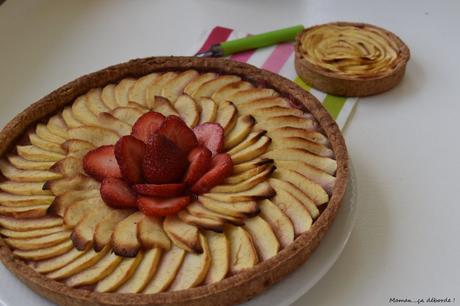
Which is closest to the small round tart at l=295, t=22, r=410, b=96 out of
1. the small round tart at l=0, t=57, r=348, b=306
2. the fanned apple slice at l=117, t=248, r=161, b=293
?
the small round tart at l=0, t=57, r=348, b=306

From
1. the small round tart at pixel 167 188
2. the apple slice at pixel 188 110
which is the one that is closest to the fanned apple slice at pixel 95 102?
the small round tart at pixel 167 188

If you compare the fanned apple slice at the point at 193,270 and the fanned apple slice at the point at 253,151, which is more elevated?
the fanned apple slice at the point at 253,151

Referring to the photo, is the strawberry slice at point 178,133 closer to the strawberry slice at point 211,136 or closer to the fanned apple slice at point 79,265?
the strawberry slice at point 211,136

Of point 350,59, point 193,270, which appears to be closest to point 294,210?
point 193,270

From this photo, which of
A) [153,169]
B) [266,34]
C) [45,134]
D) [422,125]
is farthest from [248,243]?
[266,34]

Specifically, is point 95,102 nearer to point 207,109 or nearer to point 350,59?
point 207,109

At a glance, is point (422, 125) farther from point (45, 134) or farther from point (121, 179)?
point (45, 134)
